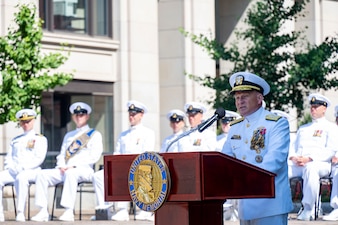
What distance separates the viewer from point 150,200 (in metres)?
7.53

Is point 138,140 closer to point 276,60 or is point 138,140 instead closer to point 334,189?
point 334,189

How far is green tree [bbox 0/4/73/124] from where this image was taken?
18.3m

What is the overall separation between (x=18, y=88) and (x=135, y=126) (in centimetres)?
202

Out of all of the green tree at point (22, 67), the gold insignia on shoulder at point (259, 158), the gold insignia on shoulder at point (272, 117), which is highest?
the green tree at point (22, 67)

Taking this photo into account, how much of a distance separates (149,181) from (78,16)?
17856mm

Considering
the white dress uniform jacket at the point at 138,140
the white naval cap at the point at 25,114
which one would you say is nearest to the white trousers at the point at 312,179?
the white dress uniform jacket at the point at 138,140

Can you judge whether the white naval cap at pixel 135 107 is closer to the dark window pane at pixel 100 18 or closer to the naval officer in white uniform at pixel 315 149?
the naval officer in white uniform at pixel 315 149

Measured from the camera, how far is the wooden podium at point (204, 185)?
7.35 meters

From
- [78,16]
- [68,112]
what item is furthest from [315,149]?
[78,16]

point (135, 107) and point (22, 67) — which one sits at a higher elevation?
point (22, 67)

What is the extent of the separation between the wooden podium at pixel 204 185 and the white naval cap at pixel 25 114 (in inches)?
394

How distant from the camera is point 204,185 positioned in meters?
7.33

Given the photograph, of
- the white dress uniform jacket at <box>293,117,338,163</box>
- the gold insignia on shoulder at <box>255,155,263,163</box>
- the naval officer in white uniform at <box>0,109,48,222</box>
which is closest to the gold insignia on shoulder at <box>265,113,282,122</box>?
the gold insignia on shoulder at <box>255,155,263,163</box>

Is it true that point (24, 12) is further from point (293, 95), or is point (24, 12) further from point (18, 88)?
point (293, 95)
